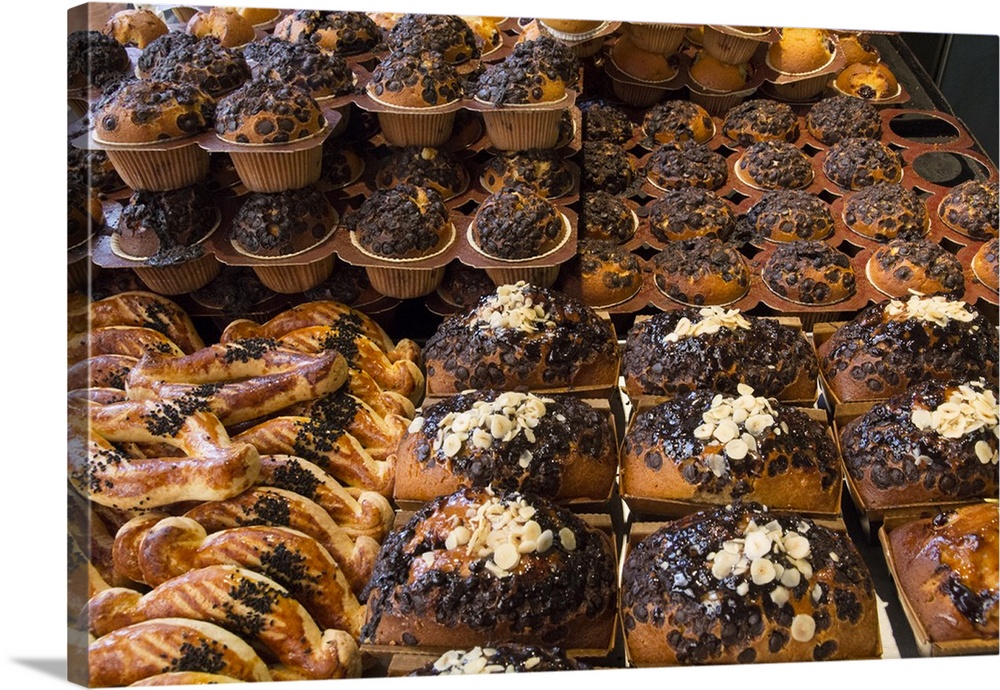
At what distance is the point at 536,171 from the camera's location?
311cm

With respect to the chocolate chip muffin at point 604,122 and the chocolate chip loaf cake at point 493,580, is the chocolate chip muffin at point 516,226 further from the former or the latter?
the chocolate chip muffin at point 604,122

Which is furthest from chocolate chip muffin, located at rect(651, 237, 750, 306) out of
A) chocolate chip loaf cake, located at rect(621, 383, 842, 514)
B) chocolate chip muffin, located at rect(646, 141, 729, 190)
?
chocolate chip loaf cake, located at rect(621, 383, 842, 514)

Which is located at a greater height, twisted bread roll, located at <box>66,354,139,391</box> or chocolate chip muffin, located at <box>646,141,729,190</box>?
twisted bread roll, located at <box>66,354,139,391</box>

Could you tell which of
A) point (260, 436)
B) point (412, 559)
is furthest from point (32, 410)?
point (412, 559)

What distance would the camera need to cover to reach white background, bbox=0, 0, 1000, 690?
5.67ft

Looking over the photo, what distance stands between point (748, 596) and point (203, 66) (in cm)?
243

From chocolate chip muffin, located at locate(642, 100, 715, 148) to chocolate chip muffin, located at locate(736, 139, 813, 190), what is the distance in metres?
0.31

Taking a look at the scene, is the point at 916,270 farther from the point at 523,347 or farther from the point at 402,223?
the point at 402,223

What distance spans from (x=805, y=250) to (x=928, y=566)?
148 centimetres

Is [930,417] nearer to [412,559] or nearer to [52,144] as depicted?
[412,559]

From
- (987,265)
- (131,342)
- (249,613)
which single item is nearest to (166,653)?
(249,613)

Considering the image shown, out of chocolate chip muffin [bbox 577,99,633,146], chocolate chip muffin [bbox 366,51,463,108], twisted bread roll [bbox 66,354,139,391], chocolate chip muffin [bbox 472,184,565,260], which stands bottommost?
chocolate chip muffin [bbox 577,99,633,146]

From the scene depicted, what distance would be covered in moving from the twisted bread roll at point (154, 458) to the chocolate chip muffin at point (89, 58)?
0.76 m

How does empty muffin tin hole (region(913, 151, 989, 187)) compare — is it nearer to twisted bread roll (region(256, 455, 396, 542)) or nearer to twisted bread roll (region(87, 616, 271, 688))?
twisted bread roll (region(256, 455, 396, 542))
